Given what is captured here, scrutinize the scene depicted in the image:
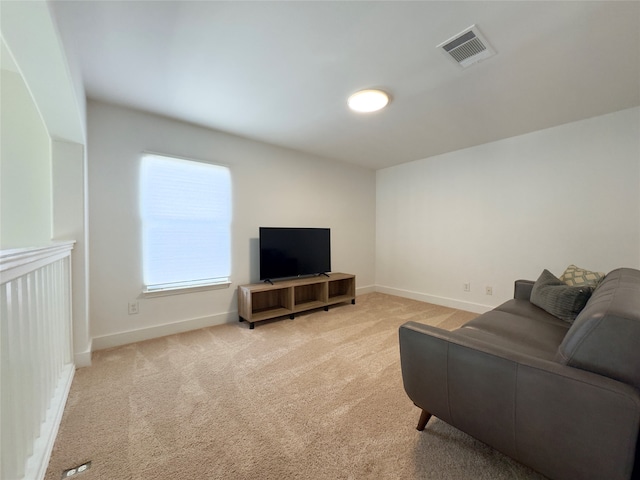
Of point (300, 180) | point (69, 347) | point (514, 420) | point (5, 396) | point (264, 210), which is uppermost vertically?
point (300, 180)

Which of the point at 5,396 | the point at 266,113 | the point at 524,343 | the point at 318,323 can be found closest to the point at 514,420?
the point at 524,343

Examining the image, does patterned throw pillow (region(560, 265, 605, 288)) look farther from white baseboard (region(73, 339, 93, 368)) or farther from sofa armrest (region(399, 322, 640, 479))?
white baseboard (region(73, 339, 93, 368))

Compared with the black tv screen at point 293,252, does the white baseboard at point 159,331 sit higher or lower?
lower

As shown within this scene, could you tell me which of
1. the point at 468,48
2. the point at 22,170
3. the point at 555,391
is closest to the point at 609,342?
the point at 555,391

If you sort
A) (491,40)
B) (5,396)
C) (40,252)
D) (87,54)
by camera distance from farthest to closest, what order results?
(87,54) → (491,40) → (40,252) → (5,396)

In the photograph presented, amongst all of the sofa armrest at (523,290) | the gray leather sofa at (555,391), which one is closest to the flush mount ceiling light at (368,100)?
the gray leather sofa at (555,391)

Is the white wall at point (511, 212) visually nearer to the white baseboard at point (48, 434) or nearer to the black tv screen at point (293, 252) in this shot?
the black tv screen at point (293, 252)

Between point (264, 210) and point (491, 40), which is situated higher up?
point (491, 40)

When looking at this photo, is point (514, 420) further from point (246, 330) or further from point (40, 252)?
point (246, 330)

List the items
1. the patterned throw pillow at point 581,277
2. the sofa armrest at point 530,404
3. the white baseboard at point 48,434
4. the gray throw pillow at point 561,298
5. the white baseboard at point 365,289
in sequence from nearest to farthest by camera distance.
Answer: the sofa armrest at point 530,404 < the white baseboard at point 48,434 < the gray throw pillow at point 561,298 < the patterned throw pillow at point 581,277 < the white baseboard at point 365,289

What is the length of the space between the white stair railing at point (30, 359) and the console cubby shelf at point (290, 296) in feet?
5.24

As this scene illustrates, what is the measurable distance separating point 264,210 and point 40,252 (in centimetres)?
244

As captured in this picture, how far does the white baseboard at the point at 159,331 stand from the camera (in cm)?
250

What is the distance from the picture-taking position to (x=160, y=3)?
4.69ft
